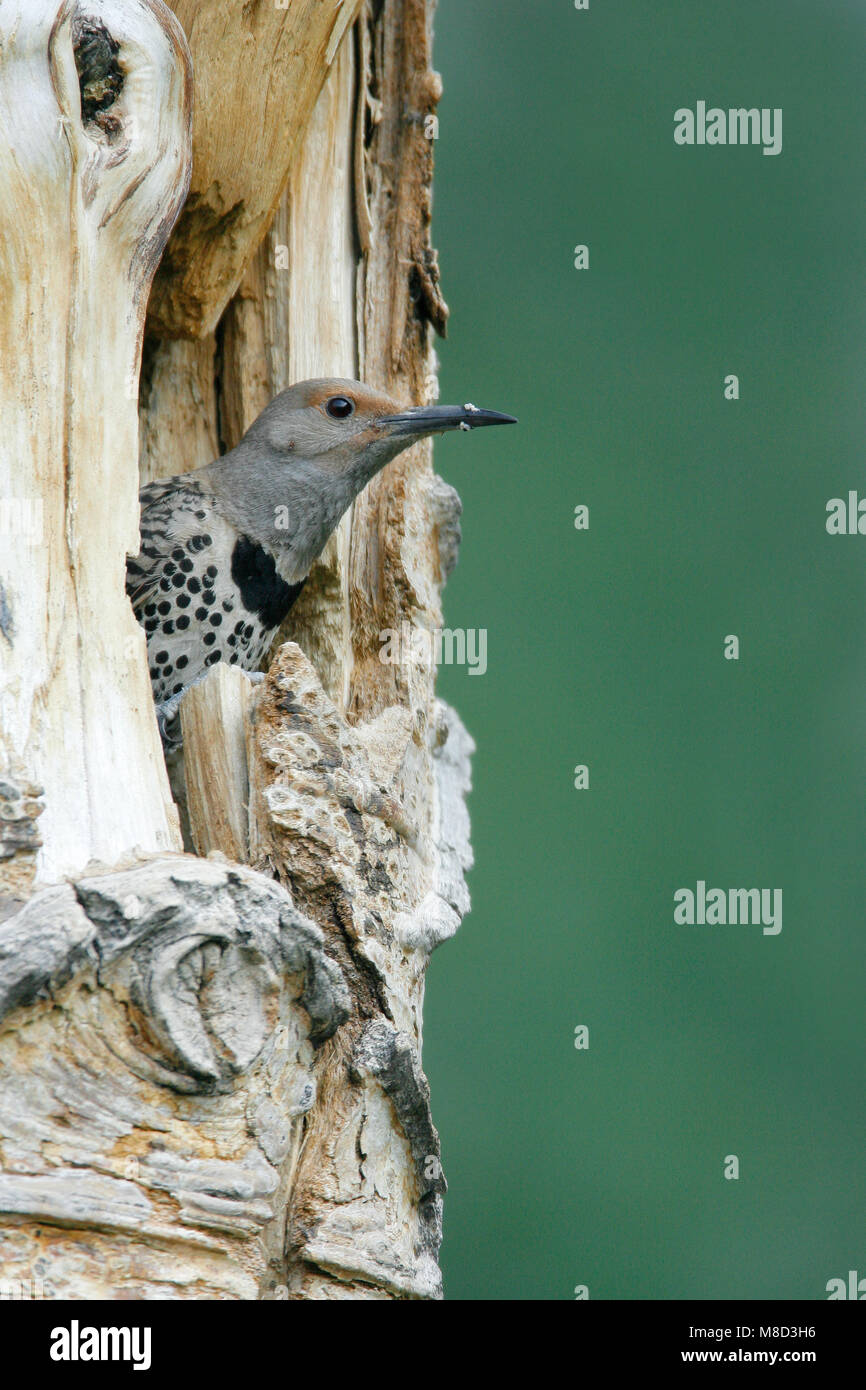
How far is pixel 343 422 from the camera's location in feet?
11.9

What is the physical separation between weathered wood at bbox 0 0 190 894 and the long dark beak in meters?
0.91

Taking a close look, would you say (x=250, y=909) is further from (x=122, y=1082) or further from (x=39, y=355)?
(x=39, y=355)

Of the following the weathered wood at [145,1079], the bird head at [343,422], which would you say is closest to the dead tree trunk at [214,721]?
the weathered wood at [145,1079]

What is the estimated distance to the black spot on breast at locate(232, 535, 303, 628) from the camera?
11.7ft

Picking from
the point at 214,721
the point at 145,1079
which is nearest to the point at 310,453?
the point at 214,721

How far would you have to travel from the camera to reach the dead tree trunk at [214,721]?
2.21 metres

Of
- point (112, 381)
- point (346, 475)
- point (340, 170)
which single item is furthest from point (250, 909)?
point (340, 170)

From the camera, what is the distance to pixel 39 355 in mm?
2627

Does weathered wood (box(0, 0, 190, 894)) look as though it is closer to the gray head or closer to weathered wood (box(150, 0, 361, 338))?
weathered wood (box(150, 0, 361, 338))

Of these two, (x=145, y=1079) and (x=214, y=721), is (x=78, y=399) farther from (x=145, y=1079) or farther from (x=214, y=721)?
(x=145, y=1079)

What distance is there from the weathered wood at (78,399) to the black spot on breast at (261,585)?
82 cm

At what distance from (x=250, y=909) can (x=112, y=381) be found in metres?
1.02

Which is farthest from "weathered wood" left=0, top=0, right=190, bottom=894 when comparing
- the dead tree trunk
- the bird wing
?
the bird wing

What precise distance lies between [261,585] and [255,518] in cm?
19
